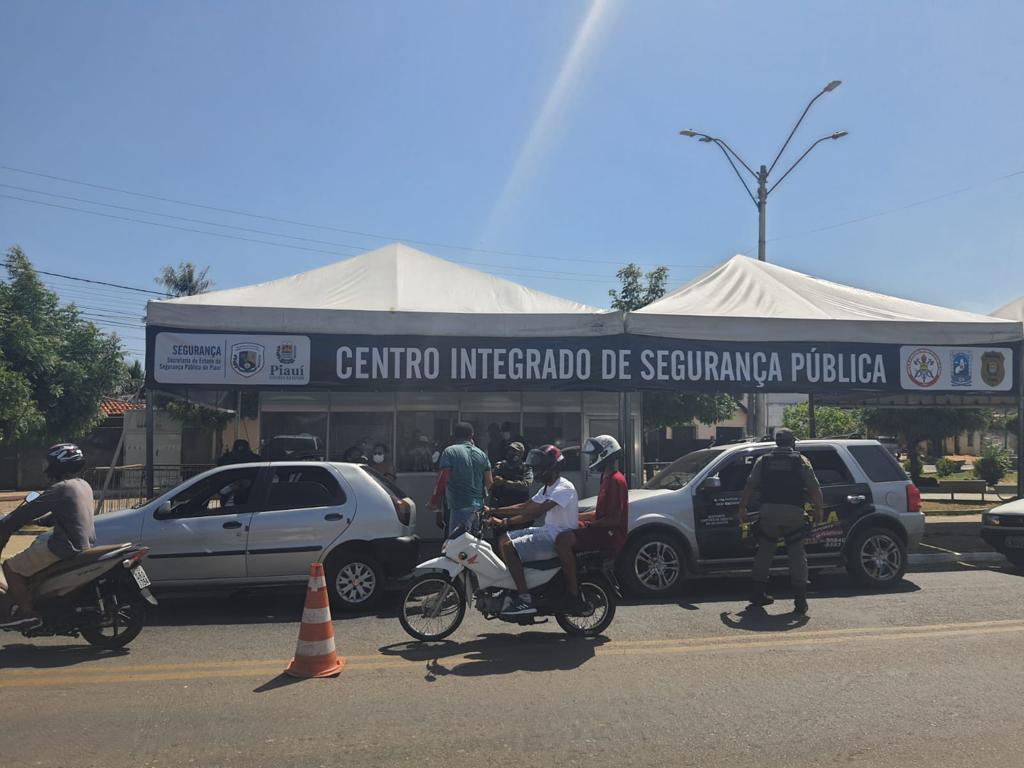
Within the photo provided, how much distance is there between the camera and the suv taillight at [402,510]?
8938mm

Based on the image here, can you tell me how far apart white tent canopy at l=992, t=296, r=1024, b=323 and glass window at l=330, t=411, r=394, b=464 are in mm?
13190

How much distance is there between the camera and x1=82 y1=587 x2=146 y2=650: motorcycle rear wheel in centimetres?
707

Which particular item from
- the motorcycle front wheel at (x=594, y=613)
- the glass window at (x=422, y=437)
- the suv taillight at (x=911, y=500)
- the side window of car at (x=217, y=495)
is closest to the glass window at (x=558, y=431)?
the glass window at (x=422, y=437)

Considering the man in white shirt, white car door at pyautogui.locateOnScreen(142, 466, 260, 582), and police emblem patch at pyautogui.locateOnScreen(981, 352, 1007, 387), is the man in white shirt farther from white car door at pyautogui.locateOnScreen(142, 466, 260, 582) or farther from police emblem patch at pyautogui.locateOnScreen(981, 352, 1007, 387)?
police emblem patch at pyautogui.locateOnScreen(981, 352, 1007, 387)

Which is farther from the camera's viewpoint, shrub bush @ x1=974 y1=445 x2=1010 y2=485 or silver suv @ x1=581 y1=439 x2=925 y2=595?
shrub bush @ x1=974 y1=445 x2=1010 y2=485

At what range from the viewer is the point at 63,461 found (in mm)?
7035

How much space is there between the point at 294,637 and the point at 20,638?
97.6 inches

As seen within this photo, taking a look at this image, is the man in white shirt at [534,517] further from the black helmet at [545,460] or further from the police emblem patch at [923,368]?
the police emblem patch at [923,368]

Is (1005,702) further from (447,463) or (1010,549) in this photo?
(1010,549)

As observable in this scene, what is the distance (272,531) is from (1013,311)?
16.6 metres

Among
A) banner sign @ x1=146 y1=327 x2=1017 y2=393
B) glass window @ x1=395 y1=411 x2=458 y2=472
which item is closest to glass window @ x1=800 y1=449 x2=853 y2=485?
banner sign @ x1=146 y1=327 x2=1017 y2=393

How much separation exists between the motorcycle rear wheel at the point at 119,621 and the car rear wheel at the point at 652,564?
16.1ft

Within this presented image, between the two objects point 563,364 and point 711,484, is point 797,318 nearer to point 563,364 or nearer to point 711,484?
point 563,364

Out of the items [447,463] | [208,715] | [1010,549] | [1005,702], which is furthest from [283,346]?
[1010,549]
